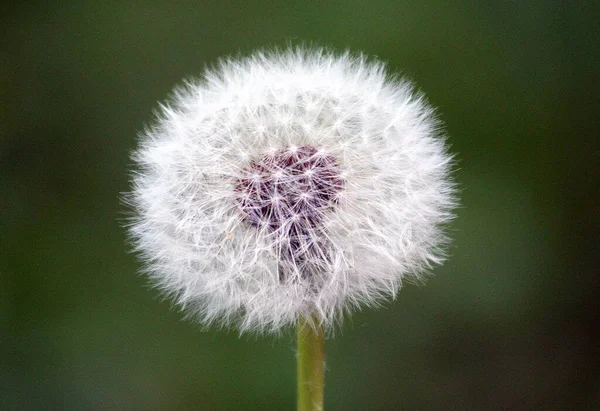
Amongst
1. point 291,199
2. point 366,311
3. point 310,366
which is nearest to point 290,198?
point 291,199

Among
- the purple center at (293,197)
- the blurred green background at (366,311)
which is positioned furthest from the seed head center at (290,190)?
the blurred green background at (366,311)

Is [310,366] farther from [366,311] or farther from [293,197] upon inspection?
[366,311]

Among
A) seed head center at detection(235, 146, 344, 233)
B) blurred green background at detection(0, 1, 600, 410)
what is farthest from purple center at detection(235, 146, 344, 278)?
blurred green background at detection(0, 1, 600, 410)

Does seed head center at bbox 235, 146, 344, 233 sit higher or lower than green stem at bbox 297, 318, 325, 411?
higher

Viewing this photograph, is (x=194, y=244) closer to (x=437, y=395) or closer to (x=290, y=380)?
(x=290, y=380)

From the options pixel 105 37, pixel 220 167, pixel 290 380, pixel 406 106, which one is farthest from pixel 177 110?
pixel 105 37

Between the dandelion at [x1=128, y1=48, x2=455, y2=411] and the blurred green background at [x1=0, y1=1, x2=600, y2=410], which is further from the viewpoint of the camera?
the blurred green background at [x1=0, y1=1, x2=600, y2=410]

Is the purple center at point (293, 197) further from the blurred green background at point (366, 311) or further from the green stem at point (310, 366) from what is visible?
the blurred green background at point (366, 311)

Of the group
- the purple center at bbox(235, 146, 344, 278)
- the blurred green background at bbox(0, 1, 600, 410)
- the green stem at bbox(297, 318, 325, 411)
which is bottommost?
the green stem at bbox(297, 318, 325, 411)

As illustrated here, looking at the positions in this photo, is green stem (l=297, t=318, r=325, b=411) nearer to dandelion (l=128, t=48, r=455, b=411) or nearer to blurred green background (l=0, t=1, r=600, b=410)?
dandelion (l=128, t=48, r=455, b=411)
